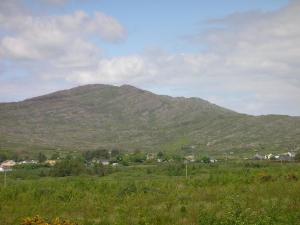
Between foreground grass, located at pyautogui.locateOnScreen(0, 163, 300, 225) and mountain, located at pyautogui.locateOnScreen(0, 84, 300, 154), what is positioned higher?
mountain, located at pyautogui.locateOnScreen(0, 84, 300, 154)

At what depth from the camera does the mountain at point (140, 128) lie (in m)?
127

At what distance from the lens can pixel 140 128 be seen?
169125 millimetres

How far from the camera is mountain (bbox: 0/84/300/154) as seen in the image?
12706cm

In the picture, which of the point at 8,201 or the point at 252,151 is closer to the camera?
the point at 8,201

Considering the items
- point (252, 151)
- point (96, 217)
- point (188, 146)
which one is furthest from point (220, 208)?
point (188, 146)

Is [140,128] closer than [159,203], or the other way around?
[159,203]

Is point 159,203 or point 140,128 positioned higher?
point 140,128

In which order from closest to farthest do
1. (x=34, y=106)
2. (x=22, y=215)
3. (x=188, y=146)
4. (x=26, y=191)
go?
1. (x=22, y=215)
2. (x=26, y=191)
3. (x=188, y=146)
4. (x=34, y=106)

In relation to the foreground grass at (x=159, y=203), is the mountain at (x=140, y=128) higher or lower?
higher

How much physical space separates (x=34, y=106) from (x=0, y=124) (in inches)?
1577

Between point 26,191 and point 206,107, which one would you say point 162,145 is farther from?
point 26,191

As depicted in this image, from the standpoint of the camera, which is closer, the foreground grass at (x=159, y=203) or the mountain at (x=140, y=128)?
the foreground grass at (x=159, y=203)

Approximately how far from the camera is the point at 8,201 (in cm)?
2406

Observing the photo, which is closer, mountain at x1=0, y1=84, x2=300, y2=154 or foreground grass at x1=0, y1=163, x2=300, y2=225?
foreground grass at x1=0, y1=163, x2=300, y2=225
